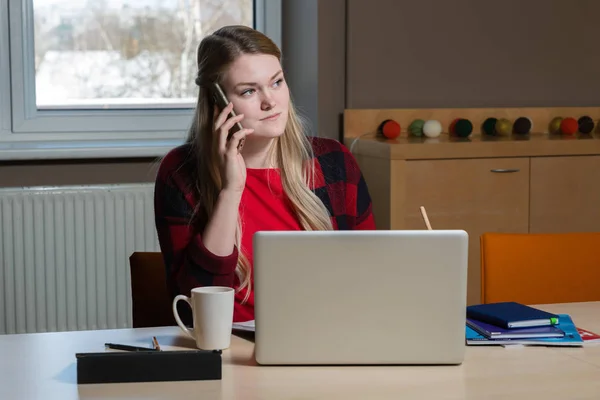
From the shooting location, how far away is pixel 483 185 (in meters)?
3.00

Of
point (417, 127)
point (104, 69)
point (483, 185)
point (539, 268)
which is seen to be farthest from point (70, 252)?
point (539, 268)

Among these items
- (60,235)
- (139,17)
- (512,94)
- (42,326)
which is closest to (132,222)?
(60,235)

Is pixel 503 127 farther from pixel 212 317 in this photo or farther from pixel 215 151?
pixel 212 317

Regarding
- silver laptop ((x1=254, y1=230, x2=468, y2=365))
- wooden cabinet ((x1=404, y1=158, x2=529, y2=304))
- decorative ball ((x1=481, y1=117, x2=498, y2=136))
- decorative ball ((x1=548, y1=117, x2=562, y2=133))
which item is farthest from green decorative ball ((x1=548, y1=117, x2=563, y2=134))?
silver laptop ((x1=254, y1=230, x2=468, y2=365))

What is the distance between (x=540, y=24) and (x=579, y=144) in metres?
0.67

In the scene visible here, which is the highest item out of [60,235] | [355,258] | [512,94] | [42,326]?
[512,94]

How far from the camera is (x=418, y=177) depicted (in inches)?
115

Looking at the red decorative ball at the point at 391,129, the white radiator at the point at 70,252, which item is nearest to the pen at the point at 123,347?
the white radiator at the point at 70,252

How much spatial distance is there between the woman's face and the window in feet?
4.98

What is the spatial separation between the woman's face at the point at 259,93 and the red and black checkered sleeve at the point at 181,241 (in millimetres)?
178

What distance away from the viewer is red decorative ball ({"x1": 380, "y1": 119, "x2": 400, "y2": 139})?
3244mm

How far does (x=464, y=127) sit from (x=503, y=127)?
17 centimetres

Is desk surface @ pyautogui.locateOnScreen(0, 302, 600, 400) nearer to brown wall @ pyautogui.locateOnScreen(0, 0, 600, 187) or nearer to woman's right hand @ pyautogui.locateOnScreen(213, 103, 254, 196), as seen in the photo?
woman's right hand @ pyautogui.locateOnScreen(213, 103, 254, 196)

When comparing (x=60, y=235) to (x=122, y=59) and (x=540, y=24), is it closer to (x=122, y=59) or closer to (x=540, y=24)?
(x=122, y=59)
